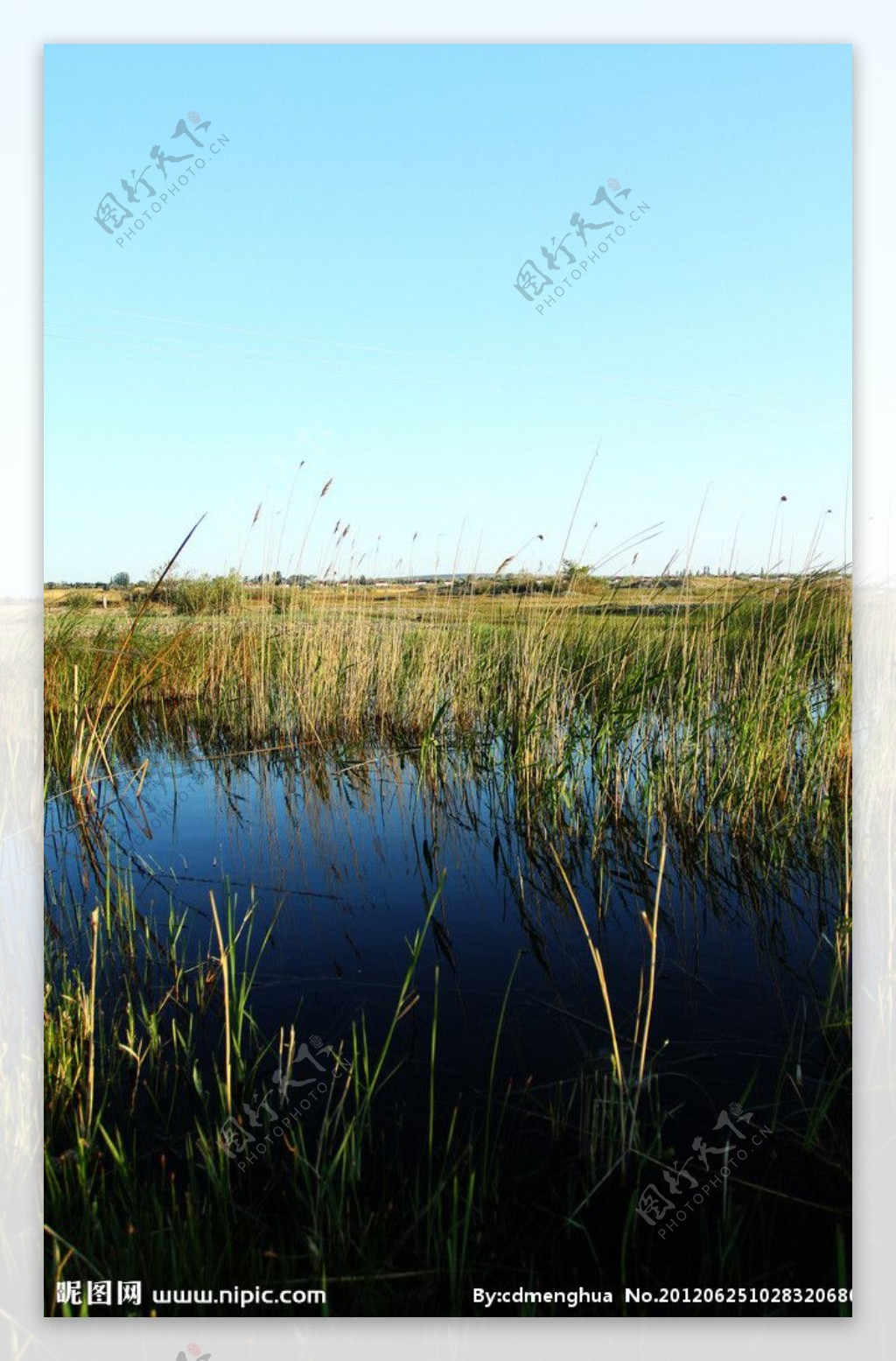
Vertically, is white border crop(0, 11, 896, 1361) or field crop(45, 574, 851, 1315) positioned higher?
white border crop(0, 11, 896, 1361)

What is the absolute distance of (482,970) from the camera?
2283 millimetres

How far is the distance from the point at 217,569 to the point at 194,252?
189cm

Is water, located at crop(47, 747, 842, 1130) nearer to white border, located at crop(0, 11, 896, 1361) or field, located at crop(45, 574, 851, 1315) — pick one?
field, located at crop(45, 574, 851, 1315)

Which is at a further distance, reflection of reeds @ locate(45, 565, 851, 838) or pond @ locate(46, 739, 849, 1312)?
reflection of reeds @ locate(45, 565, 851, 838)

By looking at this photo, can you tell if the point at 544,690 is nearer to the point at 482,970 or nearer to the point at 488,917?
the point at 488,917

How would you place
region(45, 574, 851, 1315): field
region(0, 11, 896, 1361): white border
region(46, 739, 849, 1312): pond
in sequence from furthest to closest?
region(0, 11, 896, 1361): white border
region(46, 739, 849, 1312): pond
region(45, 574, 851, 1315): field

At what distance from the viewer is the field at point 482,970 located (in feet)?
5.12

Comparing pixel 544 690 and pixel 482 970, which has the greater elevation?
pixel 544 690

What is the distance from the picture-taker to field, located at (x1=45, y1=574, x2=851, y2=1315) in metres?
1.56

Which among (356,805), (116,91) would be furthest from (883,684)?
(116,91)

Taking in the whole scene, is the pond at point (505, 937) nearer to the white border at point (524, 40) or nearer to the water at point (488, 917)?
the water at point (488, 917)

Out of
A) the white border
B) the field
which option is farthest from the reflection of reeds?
the white border

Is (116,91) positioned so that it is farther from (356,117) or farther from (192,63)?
(356,117)

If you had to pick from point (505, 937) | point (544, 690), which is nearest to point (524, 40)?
point (505, 937)
